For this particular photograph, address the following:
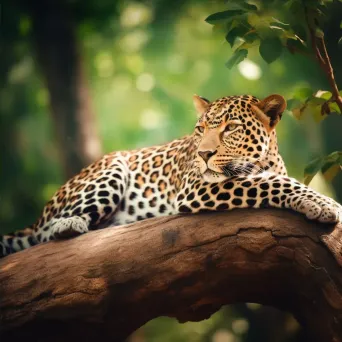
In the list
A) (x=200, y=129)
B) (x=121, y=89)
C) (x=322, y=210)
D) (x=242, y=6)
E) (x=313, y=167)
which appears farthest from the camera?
(x=121, y=89)

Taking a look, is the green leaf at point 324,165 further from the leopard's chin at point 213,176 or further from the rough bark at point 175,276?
the leopard's chin at point 213,176

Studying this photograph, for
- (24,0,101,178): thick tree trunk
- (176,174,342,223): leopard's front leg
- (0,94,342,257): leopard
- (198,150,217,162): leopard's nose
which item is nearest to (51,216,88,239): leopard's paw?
(0,94,342,257): leopard

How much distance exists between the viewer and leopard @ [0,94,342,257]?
612cm

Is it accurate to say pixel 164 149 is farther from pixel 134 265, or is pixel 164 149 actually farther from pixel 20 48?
pixel 20 48

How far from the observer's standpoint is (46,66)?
43.3 feet

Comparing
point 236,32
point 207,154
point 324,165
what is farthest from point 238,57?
point 324,165

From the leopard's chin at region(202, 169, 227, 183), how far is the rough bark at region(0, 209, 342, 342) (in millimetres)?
364

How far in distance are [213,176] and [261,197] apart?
531mm

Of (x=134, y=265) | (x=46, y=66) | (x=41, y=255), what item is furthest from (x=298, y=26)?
(x=46, y=66)

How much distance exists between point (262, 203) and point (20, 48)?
12.5 meters

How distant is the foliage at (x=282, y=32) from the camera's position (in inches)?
219

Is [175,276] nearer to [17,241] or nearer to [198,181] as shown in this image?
[198,181]

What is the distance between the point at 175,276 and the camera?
19.5 ft

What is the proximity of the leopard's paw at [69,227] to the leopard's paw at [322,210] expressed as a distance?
2170 millimetres
